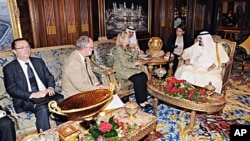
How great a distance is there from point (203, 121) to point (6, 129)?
2340mm

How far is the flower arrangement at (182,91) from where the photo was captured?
93.6 inches

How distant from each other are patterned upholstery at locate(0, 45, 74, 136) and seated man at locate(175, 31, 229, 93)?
1.90 metres

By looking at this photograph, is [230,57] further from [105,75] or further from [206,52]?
[105,75]

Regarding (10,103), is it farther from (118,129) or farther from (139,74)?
(139,74)

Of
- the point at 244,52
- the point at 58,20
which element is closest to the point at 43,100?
the point at 58,20

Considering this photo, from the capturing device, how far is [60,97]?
2.41m

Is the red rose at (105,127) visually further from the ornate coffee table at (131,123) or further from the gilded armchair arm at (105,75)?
the gilded armchair arm at (105,75)

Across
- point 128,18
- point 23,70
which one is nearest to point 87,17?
point 128,18

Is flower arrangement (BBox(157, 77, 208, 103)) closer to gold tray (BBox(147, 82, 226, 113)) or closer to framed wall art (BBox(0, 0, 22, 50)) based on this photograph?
gold tray (BBox(147, 82, 226, 113))

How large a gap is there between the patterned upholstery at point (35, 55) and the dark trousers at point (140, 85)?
3.34 ft

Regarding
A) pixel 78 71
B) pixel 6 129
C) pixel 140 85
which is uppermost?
pixel 78 71

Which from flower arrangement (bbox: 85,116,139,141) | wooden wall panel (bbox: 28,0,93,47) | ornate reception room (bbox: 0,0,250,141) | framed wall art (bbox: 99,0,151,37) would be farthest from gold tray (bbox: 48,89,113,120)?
framed wall art (bbox: 99,0,151,37)

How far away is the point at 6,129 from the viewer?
199 centimetres

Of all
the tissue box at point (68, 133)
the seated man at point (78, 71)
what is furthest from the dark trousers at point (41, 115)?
the tissue box at point (68, 133)
